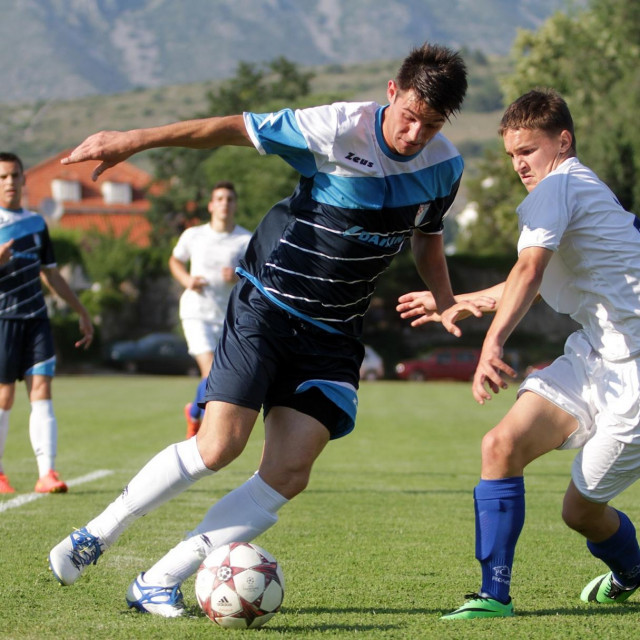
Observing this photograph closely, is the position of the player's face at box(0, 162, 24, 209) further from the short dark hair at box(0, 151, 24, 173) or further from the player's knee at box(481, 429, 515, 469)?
the player's knee at box(481, 429, 515, 469)

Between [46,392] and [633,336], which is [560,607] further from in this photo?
[46,392]

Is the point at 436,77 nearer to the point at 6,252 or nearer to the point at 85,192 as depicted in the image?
the point at 6,252

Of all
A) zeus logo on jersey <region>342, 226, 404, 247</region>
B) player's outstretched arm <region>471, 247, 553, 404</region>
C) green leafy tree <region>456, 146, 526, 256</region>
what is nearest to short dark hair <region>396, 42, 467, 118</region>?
zeus logo on jersey <region>342, 226, 404, 247</region>

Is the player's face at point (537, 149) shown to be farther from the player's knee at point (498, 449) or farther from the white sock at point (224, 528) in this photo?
the white sock at point (224, 528)

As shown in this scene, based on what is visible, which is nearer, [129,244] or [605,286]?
[605,286]

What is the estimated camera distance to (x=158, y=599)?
4.10 metres

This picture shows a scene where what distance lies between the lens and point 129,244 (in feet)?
174

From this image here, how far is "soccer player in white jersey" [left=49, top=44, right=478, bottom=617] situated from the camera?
4102 mm

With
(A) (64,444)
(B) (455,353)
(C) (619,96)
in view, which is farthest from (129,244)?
(A) (64,444)

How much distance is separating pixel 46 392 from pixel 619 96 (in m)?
40.4

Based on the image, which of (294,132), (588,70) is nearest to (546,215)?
(294,132)

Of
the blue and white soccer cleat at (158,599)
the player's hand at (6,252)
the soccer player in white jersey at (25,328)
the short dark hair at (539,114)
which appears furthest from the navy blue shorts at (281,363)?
the soccer player in white jersey at (25,328)

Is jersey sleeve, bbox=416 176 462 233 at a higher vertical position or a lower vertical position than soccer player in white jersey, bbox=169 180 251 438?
higher

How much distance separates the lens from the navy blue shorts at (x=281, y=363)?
13.7 ft
